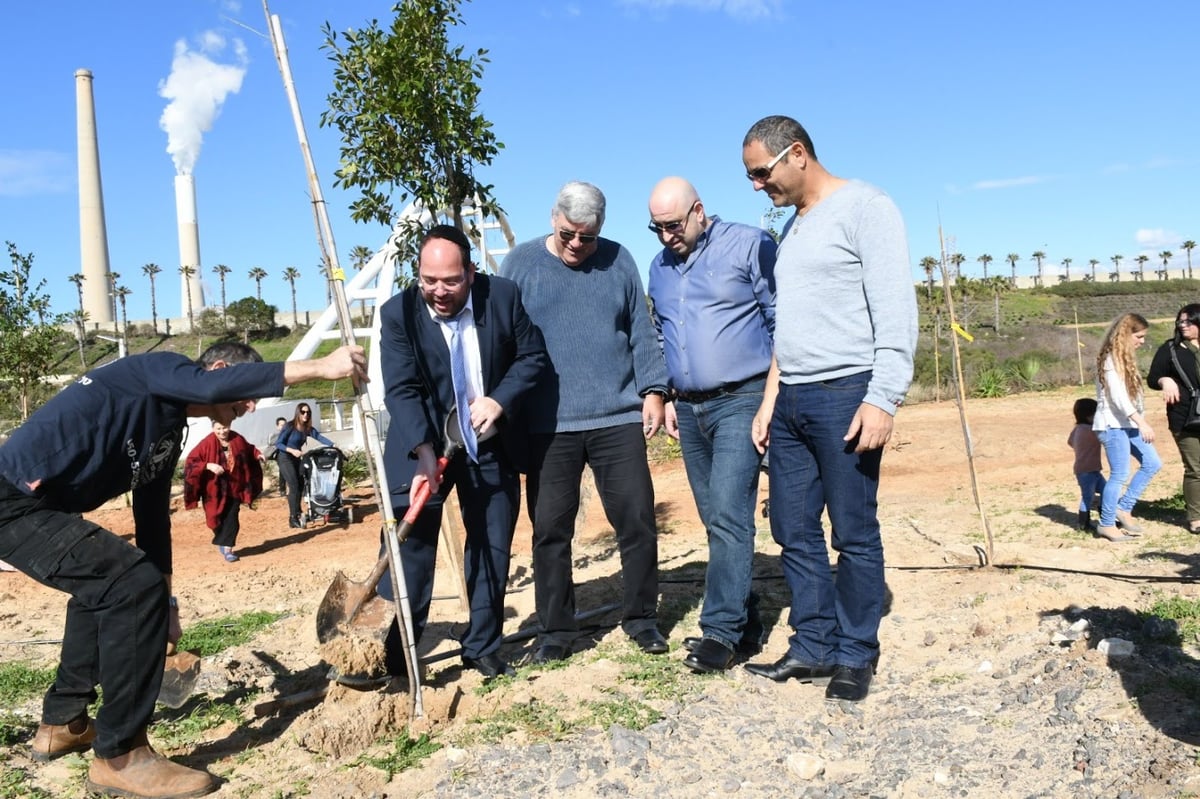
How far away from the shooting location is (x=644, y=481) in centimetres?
435

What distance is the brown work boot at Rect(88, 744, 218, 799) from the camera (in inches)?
125

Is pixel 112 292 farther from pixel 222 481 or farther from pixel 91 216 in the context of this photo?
pixel 222 481

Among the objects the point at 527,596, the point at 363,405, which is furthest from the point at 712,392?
the point at 527,596

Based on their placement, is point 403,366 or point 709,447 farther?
point 709,447

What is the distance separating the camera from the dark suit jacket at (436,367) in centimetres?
393

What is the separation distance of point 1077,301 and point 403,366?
62.6 meters

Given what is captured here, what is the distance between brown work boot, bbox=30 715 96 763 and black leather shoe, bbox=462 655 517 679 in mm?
1443

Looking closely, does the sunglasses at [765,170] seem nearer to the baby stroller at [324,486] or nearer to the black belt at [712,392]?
the black belt at [712,392]

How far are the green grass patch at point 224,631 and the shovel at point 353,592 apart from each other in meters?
1.81

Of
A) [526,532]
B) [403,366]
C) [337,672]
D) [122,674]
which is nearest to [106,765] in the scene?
[122,674]

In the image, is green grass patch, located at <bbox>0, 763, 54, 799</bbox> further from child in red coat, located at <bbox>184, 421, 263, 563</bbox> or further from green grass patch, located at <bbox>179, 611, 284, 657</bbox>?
child in red coat, located at <bbox>184, 421, 263, 563</bbox>

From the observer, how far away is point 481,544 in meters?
4.18

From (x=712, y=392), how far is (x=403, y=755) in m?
1.84

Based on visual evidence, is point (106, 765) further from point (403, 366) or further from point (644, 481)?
point (644, 481)
